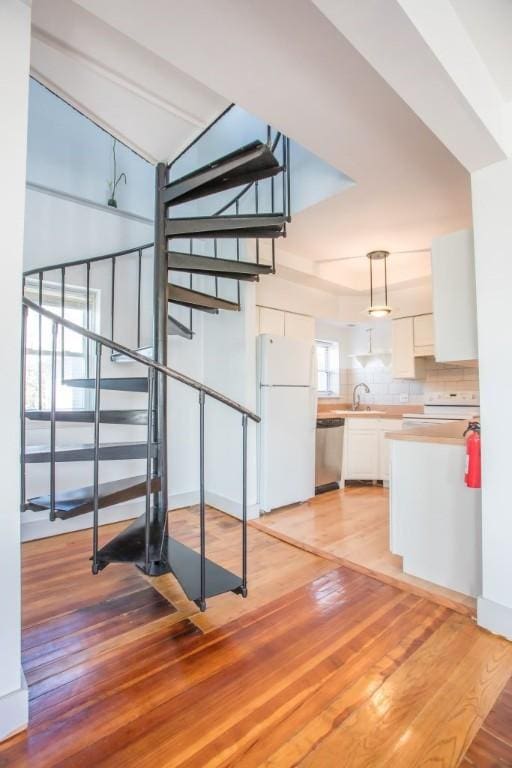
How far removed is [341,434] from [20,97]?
3999 millimetres

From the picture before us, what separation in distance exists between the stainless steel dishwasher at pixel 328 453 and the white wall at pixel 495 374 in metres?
2.38

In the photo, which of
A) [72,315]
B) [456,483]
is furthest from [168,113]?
[456,483]

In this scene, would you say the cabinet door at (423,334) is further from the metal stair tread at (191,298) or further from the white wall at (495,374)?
the white wall at (495,374)

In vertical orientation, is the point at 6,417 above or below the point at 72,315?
below

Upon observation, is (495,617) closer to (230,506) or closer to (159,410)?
(159,410)

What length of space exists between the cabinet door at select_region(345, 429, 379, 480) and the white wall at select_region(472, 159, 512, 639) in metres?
2.73

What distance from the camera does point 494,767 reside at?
1.12 meters

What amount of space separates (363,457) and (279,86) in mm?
3745

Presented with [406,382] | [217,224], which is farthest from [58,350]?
[406,382]

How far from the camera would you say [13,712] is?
48.1 inches

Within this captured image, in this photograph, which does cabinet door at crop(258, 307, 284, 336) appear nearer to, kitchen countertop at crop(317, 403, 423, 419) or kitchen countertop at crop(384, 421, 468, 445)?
kitchen countertop at crop(317, 403, 423, 419)

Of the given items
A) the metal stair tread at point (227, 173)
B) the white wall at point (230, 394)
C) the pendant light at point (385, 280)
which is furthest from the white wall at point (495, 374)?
the white wall at point (230, 394)

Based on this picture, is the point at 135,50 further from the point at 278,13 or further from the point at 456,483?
the point at 456,483

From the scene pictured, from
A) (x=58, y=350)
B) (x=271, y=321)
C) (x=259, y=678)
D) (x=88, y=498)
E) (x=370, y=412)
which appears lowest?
(x=259, y=678)
